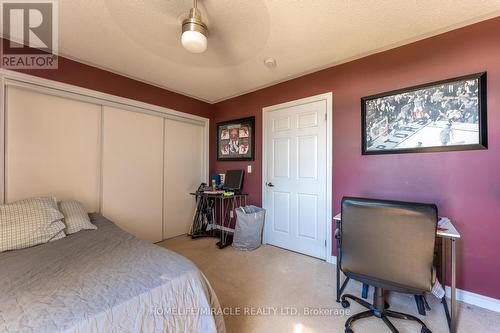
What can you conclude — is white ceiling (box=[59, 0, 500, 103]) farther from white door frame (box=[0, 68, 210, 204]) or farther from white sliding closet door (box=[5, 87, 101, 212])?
white sliding closet door (box=[5, 87, 101, 212])

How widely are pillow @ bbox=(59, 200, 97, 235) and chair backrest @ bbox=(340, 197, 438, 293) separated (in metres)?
2.24

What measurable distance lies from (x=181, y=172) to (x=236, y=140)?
1.08 meters

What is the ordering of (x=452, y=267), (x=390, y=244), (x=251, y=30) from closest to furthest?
(x=390, y=244), (x=452, y=267), (x=251, y=30)

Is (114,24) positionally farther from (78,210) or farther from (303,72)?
(303,72)

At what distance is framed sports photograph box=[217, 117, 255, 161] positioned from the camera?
3.33 metres

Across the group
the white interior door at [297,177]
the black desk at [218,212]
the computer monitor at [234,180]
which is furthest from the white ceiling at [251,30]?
the black desk at [218,212]

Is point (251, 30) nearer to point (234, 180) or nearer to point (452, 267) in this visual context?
point (234, 180)

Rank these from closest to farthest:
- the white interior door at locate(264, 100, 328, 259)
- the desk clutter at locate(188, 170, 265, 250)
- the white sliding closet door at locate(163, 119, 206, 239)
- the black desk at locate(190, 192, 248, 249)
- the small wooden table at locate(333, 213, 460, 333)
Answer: the small wooden table at locate(333, 213, 460, 333), the white interior door at locate(264, 100, 328, 259), the desk clutter at locate(188, 170, 265, 250), the white sliding closet door at locate(163, 119, 206, 239), the black desk at locate(190, 192, 248, 249)

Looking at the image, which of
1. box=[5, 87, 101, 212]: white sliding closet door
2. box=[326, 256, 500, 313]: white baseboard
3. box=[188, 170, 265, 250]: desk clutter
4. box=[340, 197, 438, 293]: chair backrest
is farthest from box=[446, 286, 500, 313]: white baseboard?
box=[5, 87, 101, 212]: white sliding closet door

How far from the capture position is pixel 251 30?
1868mm

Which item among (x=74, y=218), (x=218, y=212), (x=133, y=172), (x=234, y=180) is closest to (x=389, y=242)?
(x=234, y=180)

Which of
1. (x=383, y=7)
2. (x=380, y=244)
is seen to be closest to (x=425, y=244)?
(x=380, y=244)

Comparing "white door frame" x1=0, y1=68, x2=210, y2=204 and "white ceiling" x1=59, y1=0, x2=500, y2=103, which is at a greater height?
"white ceiling" x1=59, y1=0, x2=500, y2=103

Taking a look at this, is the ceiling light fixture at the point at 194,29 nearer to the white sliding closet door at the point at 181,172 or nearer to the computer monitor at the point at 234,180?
the white sliding closet door at the point at 181,172
